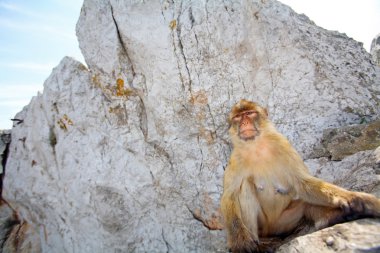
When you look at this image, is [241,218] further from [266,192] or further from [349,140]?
[349,140]

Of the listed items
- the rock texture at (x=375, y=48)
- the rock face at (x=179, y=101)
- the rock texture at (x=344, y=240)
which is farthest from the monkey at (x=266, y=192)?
the rock texture at (x=375, y=48)

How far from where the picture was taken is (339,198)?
199 cm

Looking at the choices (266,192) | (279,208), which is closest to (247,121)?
(266,192)

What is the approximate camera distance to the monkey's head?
245cm

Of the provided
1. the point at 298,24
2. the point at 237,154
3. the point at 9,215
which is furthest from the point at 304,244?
the point at 9,215

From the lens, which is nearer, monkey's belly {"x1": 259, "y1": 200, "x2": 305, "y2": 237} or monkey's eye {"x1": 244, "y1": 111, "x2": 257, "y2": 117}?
monkey's belly {"x1": 259, "y1": 200, "x2": 305, "y2": 237}

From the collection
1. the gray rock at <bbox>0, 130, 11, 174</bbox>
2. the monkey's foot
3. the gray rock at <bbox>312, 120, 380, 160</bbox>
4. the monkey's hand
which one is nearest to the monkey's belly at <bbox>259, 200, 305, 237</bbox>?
the monkey's foot

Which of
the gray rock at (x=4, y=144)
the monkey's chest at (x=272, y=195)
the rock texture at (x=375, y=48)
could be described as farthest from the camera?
the rock texture at (x=375, y=48)

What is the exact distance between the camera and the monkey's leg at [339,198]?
1862 millimetres

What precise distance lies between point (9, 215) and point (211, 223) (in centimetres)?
366

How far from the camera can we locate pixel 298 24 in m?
3.68

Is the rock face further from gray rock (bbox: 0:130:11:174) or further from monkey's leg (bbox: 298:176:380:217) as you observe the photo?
gray rock (bbox: 0:130:11:174)

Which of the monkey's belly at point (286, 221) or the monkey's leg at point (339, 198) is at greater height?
the monkey's leg at point (339, 198)

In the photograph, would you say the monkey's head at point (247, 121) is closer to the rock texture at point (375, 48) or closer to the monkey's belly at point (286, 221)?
the monkey's belly at point (286, 221)
